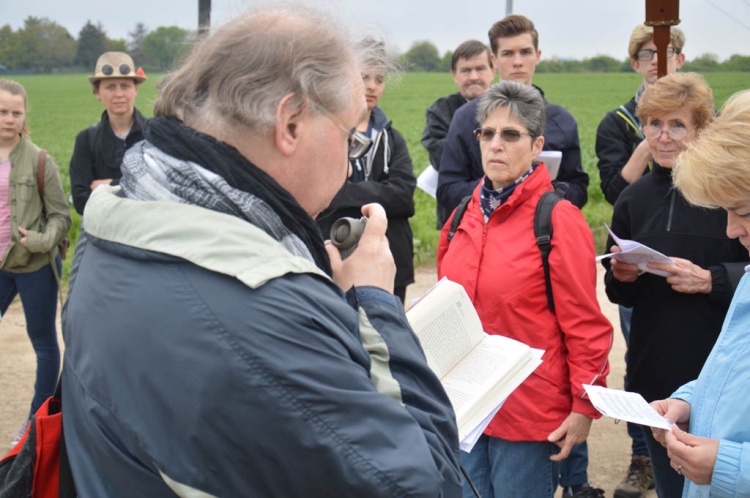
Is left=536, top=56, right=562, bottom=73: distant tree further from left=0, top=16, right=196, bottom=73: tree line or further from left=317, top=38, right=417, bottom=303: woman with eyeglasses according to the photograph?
left=317, top=38, right=417, bottom=303: woman with eyeglasses

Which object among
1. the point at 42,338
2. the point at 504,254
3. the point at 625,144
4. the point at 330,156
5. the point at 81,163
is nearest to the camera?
the point at 330,156

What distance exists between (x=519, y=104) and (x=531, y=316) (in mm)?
936

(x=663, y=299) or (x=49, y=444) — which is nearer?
(x=49, y=444)

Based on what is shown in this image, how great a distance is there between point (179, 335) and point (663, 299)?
8.05 ft

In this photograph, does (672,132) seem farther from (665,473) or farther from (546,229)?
(665,473)

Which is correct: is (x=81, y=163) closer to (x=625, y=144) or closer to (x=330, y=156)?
(x=625, y=144)

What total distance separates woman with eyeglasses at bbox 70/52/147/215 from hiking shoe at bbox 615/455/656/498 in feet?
12.2

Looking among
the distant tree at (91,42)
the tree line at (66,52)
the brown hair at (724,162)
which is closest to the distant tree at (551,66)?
the tree line at (66,52)

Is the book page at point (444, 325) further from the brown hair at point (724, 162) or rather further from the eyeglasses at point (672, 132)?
the eyeglasses at point (672, 132)

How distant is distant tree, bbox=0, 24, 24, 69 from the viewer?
123ft

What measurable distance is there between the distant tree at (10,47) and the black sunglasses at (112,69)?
35053 mm

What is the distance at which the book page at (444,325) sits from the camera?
2436 mm

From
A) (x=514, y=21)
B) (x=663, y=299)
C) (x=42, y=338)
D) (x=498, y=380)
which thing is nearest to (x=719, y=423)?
(x=498, y=380)

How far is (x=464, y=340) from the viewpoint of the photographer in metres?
2.57
